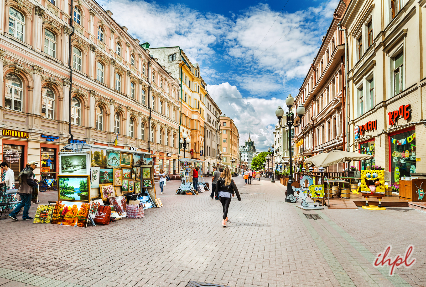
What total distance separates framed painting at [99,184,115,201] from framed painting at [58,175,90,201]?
1.97 ft

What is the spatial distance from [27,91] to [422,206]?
20676 millimetres

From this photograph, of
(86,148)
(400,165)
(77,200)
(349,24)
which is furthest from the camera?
(349,24)

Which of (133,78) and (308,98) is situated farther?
(308,98)

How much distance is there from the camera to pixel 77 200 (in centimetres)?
870

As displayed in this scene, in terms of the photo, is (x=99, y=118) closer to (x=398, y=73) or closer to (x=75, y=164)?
(x=75, y=164)

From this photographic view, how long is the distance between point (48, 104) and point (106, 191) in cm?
1309

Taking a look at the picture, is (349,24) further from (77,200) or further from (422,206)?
(77,200)

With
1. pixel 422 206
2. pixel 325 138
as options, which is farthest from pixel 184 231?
pixel 325 138

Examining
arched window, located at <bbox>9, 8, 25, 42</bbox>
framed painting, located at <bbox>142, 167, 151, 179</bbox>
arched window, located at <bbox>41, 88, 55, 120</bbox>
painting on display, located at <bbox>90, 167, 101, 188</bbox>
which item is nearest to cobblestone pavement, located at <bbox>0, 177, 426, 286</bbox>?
painting on display, located at <bbox>90, 167, 101, 188</bbox>

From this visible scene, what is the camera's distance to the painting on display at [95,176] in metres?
8.88

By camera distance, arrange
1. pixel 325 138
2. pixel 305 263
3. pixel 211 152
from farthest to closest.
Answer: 1. pixel 211 152
2. pixel 325 138
3. pixel 305 263

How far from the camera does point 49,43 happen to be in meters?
19.4

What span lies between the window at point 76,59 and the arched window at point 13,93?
16.8 feet

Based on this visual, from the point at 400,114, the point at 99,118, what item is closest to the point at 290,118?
the point at 400,114
